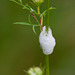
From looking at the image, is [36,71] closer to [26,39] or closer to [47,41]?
[47,41]

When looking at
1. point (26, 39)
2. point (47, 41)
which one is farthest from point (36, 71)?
point (26, 39)

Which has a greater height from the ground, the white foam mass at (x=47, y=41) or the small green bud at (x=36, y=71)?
the white foam mass at (x=47, y=41)

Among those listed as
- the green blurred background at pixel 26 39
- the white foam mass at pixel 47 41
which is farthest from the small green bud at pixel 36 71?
the green blurred background at pixel 26 39

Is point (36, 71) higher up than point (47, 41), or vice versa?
point (47, 41)

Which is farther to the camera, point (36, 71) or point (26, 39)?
point (26, 39)

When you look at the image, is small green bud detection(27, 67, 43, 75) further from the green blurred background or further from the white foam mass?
the green blurred background

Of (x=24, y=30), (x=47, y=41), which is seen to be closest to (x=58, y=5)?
(x=24, y=30)

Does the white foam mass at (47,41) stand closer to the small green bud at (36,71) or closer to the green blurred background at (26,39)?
the small green bud at (36,71)

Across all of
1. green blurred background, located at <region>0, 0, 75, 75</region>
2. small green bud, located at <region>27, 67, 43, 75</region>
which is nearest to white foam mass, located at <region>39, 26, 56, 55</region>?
small green bud, located at <region>27, 67, 43, 75</region>

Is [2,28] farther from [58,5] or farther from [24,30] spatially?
[58,5]
